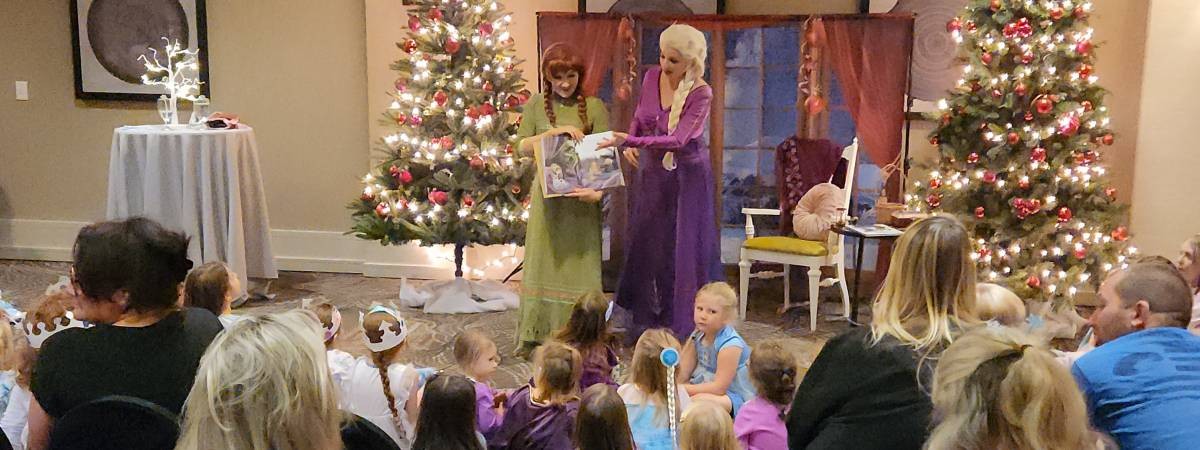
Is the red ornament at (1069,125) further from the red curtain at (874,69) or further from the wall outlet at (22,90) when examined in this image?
the wall outlet at (22,90)

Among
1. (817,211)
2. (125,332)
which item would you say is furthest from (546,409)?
(817,211)

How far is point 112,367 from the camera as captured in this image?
1.97 m

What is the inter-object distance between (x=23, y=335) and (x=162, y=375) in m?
1.12

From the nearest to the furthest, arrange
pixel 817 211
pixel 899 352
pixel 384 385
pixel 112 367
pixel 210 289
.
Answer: pixel 112 367
pixel 899 352
pixel 384 385
pixel 210 289
pixel 817 211

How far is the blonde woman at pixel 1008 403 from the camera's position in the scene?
5.49ft

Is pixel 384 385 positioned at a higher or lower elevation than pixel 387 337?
lower

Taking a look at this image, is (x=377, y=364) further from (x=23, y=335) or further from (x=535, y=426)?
(x=23, y=335)

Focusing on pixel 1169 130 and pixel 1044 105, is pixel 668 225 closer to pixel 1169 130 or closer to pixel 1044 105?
pixel 1044 105

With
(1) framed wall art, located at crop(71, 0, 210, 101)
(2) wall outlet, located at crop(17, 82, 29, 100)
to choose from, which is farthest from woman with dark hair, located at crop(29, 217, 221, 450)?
(2) wall outlet, located at crop(17, 82, 29, 100)

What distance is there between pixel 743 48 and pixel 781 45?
211 mm

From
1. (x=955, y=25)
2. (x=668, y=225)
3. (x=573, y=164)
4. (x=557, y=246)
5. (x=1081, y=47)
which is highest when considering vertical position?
(x=955, y=25)

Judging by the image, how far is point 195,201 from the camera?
5625 mm

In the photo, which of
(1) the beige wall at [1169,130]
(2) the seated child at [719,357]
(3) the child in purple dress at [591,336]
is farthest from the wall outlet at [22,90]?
(1) the beige wall at [1169,130]

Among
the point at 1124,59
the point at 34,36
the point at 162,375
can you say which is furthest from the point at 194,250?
the point at 1124,59
